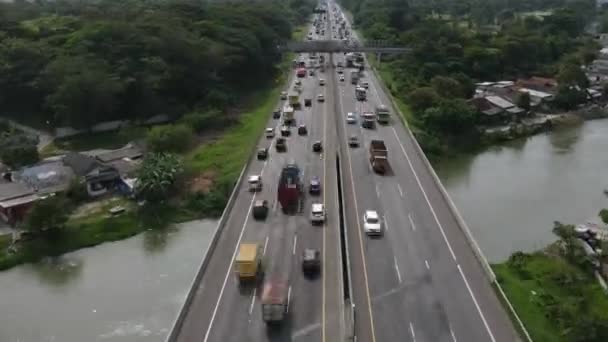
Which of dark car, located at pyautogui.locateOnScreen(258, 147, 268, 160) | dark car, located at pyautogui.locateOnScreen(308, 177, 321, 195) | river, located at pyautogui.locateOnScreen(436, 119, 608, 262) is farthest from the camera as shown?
dark car, located at pyautogui.locateOnScreen(258, 147, 268, 160)

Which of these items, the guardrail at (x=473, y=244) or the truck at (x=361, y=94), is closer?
the guardrail at (x=473, y=244)

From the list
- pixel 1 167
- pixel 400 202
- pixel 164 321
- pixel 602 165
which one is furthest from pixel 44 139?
pixel 602 165

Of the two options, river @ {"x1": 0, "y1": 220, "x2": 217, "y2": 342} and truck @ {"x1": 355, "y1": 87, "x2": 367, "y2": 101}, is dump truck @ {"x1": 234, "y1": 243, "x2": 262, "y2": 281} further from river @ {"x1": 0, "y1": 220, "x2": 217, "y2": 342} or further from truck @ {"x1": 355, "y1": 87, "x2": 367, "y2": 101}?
truck @ {"x1": 355, "y1": 87, "x2": 367, "y2": 101}

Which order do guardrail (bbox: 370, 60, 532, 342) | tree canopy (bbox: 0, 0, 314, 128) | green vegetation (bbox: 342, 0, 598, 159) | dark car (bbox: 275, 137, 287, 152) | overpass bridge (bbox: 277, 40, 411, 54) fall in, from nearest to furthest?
guardrail (bbox: 370, 60, 532, 342), dark car (bbox: 275, 137, 287, 152), tree canopy (bbox: 0, 0, 314, 128), green vegetation (bbox: 342, 0, 598, 159), overpass bridge (bbox: 277, 40, 411, 54)

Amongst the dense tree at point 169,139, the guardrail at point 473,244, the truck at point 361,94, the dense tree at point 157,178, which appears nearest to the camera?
the guardrail at point 473,244

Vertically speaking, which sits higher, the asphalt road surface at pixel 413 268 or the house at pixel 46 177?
the house at pixel 46 177

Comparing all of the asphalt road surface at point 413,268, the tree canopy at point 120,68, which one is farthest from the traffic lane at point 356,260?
the tree canopy at point 120,68

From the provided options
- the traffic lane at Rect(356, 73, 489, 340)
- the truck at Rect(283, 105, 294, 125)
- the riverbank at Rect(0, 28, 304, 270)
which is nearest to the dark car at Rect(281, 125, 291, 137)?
the riverbank at Rect(0, 28, 304, 270)

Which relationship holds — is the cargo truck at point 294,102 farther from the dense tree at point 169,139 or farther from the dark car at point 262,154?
the dark car at point 262,154
